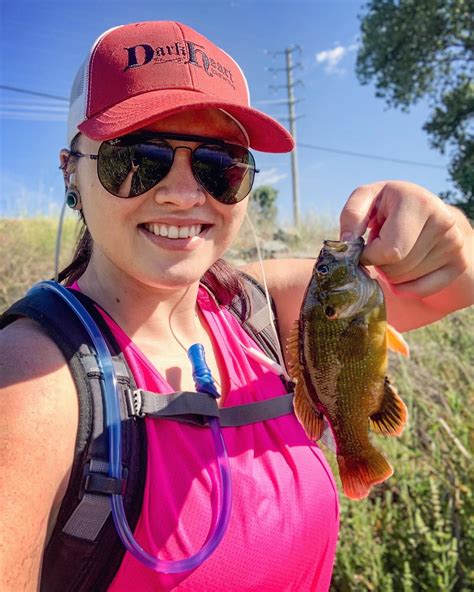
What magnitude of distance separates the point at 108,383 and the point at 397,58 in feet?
65.8

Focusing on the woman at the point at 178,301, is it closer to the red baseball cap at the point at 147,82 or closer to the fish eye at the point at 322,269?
the red baseball cap at the point at 147,82

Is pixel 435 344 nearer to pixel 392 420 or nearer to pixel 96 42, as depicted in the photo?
pixel 392 420

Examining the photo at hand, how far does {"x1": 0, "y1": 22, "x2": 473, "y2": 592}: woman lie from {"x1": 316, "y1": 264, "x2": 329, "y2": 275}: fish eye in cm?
12

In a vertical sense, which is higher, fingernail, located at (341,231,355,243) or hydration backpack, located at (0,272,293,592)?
fingernail, located at (341,231,355,243)

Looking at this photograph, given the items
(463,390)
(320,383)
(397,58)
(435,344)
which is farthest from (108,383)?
(397,58)

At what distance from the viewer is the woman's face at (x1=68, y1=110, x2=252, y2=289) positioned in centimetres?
152

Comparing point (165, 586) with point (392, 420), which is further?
point (392, 420)

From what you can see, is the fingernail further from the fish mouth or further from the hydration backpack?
the hydration backpack

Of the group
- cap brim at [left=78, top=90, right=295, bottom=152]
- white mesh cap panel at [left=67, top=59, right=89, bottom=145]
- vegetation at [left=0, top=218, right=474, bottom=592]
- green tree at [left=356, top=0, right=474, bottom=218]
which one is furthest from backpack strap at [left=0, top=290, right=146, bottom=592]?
green tree at [left=356, top=0, right=474, bottom=218]

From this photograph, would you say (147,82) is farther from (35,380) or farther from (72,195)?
(35,380)

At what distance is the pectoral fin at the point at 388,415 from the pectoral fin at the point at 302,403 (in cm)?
18

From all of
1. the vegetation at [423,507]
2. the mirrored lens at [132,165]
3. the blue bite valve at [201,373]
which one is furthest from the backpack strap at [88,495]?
the vegetation at [423,507]

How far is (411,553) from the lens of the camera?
2869 millimetres

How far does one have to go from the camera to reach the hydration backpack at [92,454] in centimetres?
118
